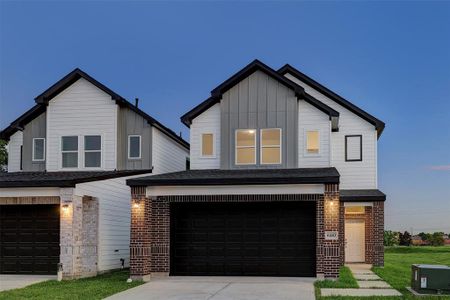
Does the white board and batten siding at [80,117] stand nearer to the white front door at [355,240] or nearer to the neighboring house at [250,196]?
the neighboring house at [250,196]

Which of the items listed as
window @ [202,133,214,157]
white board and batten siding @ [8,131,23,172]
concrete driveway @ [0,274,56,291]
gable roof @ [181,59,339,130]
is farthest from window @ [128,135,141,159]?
concrete driveway @ [0,274,56,291]

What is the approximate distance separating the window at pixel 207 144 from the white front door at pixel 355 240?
9.50 meters

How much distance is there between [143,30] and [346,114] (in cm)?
1369

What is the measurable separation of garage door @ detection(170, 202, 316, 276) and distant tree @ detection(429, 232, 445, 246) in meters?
36.6

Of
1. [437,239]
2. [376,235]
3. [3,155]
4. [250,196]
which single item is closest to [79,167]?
[250,196]

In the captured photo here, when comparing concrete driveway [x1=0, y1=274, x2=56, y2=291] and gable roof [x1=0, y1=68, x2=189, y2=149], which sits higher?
gable roof [x1=0, y1=68, x2=189, y2=149]

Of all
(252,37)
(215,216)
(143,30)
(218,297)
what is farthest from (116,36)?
(218,297)

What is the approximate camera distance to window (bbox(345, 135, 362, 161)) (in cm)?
2711

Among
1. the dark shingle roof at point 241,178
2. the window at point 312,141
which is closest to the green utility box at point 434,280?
the dark shingle roof at point 241,178

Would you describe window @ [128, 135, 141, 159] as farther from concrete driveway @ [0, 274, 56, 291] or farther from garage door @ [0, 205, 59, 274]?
concrete driveway @ [0, 274, 56, 291]

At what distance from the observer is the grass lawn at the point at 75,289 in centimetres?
1585

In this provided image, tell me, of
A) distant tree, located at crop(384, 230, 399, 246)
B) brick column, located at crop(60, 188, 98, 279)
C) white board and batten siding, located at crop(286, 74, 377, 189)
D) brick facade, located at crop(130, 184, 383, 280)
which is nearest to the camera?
brick facade, located at crop(130, 184, 383, 280)

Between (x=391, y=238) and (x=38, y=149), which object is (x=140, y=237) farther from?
(x=391, y=238)

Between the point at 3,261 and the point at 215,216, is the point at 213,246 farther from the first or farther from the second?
the point at 3,261
